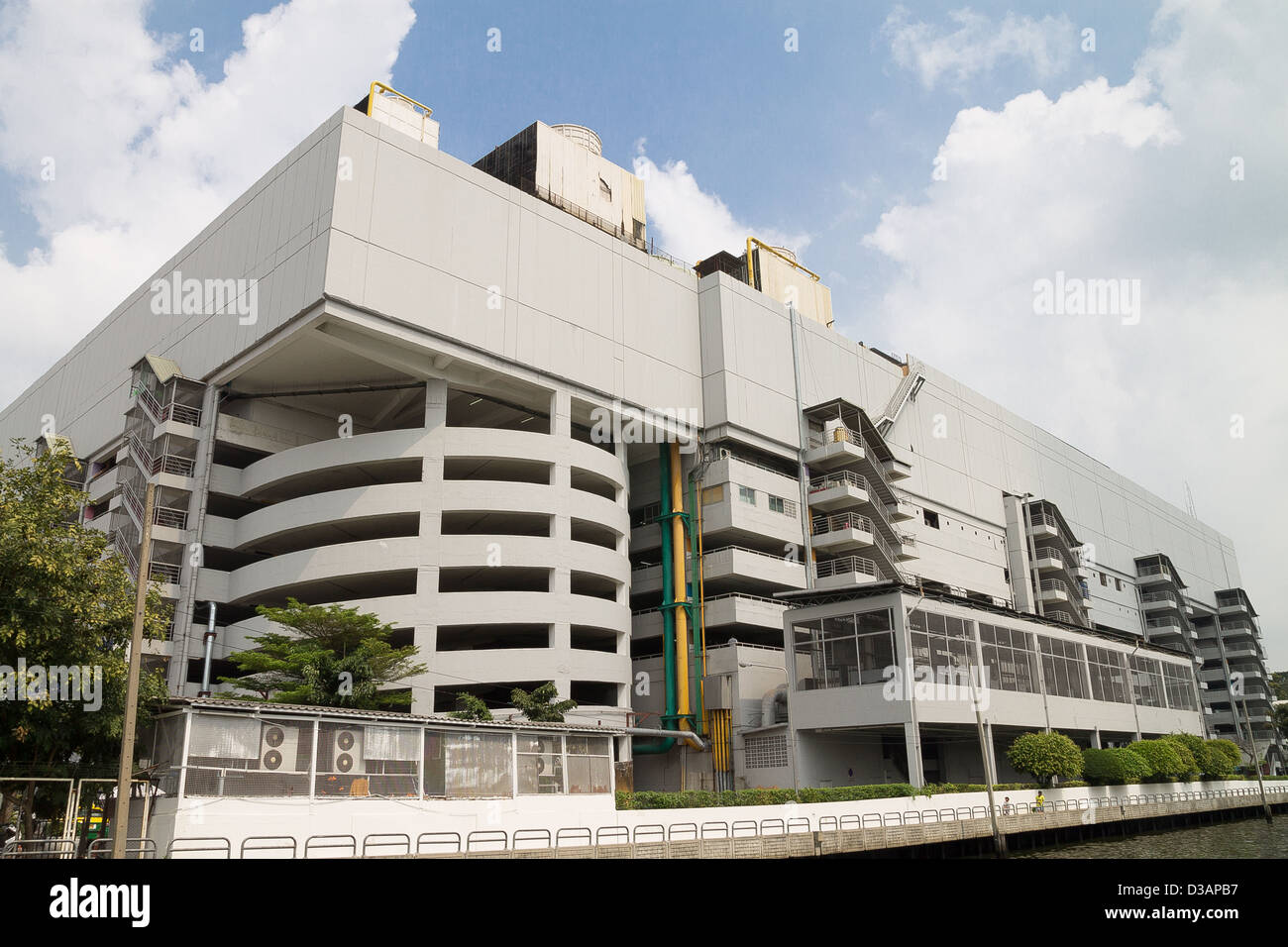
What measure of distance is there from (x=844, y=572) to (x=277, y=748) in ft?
153

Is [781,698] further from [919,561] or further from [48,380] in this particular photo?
[48,380]

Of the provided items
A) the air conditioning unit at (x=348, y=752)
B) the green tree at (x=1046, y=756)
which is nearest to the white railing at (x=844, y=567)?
the green tree at (x=1046, y=756)

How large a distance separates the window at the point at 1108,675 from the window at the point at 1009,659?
29.5 ft

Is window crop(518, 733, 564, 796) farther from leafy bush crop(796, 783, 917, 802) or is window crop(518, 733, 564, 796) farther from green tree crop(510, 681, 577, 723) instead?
leafy bush crop(796, 783, 917, 802)

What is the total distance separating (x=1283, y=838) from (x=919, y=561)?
31.8m

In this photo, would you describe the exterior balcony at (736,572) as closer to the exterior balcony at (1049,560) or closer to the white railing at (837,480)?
the white railing at (837,480)

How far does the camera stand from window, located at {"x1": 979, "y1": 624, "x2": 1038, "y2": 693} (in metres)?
52.9

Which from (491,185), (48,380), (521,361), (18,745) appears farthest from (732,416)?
(48,380)

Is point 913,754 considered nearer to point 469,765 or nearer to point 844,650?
point 844,650

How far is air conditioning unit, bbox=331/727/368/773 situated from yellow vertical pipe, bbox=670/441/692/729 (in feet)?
104

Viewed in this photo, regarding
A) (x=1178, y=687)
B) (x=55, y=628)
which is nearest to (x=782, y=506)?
(x=1178, y=687)

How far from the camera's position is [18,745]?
80.3ft

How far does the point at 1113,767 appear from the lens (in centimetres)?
5288

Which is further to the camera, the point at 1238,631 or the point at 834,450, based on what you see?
the point at 1238,631
